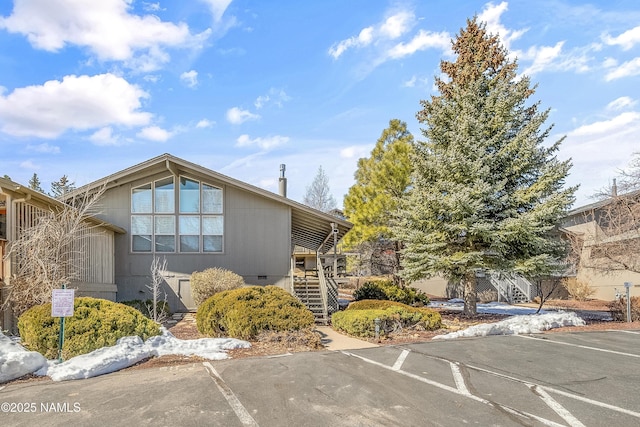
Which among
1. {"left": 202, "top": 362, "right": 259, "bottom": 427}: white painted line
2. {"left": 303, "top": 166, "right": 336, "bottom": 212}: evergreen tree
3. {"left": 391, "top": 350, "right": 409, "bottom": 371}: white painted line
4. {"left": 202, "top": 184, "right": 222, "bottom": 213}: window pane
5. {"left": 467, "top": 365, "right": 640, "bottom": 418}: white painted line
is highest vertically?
{"left": 303, "top": 166, "right": 336, "bottom": 212}: evergreen tree

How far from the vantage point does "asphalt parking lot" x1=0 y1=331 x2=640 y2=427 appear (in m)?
4.51

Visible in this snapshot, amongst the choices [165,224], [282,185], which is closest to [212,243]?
[165,224]

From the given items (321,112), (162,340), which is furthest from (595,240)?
(162,340)

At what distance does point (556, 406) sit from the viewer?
493 centimetres

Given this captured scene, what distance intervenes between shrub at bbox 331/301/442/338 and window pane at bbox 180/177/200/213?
7.02 m

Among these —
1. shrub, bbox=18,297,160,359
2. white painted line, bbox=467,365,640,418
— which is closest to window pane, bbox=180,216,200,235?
shrub, bbox=18,297,160,359

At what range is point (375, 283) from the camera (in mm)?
18312

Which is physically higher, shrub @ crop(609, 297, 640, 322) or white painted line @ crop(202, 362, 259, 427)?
white painted line @ crop(202, 362, 259, 427)

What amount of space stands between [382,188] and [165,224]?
1030cm

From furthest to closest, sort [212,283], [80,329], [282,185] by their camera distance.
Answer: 1. [282,185]
2. [212,283]
3. [80,329]

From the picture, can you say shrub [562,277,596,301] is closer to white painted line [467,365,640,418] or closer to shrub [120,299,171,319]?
white painted line [467,365,640,418]

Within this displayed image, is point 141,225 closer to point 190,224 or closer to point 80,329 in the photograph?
point 190,224

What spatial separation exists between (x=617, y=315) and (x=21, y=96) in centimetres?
2522

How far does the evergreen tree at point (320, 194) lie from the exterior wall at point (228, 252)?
120ft
